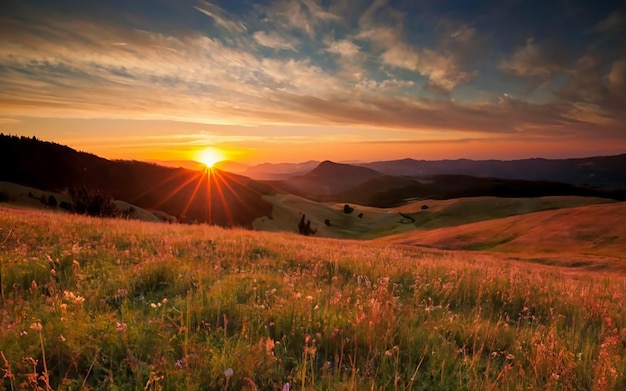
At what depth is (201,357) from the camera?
3014 mm

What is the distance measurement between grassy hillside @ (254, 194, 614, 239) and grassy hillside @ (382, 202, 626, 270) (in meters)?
33.2

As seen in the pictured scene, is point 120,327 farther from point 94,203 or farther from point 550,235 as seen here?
point 550,235

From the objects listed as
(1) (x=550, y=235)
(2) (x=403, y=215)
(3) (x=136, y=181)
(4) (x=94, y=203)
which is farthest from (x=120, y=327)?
(2) (x=403, y=215)

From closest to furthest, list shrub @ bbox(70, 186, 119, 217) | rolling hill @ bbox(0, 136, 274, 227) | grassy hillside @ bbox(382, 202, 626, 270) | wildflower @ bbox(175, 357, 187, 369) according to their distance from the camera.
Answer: wildflower @ bbox(175, 357, 187, 369) < shrub @ bbox(70, 186, 119, 217) < grassy hillside @ bbox(382, 202, 626, 270) < rolling hill @ bbox(0, 136, 274, 227)

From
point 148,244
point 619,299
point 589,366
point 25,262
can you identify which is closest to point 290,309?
point 589,366

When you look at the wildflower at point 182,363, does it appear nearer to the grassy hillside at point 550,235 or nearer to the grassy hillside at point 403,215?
the grassy hillside at point 550,235

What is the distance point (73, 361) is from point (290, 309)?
2.10 m

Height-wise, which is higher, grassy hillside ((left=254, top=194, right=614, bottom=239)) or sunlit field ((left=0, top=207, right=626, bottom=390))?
sunlit field ((left=0, top=207, right=626, bottom=390))

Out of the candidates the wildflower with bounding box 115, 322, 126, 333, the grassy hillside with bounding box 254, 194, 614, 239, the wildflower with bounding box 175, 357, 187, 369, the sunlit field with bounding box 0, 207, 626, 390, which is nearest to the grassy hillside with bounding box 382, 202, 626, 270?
the grassy hillside with bounding box 254, 194, 614, 239

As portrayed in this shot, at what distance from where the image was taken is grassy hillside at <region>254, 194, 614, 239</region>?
323ft

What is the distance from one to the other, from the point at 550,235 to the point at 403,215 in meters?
70.8

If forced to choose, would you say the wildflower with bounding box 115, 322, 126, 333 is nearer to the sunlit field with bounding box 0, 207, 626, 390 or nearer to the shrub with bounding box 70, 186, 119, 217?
the sunlit field with bounding box 0, 207, 626, 390

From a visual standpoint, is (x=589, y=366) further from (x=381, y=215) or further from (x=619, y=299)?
(x=381, y=215)

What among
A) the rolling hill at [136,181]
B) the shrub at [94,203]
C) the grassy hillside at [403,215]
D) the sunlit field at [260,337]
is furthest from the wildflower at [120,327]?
the grassy hillside at [403,215]
